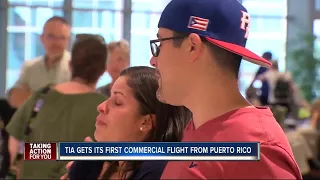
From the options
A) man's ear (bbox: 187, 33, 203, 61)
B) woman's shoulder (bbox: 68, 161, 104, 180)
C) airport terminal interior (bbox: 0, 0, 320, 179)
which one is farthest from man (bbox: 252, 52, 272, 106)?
woman's shoulder (bbox: 68, 161, 104, 180)

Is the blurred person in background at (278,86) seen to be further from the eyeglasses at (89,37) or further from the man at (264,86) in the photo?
the eyeglasses at (89,37)

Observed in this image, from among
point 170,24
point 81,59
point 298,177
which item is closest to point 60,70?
point 81,59

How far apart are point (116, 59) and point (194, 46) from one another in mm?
160

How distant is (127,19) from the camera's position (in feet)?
2.20

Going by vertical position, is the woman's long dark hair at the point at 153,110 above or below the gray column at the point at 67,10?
below

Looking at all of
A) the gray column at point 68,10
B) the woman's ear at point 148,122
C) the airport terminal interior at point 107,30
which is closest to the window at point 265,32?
the airport terminal interior at point 107,30

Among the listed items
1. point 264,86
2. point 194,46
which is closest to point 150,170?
point 194,46

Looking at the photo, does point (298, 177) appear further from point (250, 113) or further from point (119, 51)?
point (119, 51)

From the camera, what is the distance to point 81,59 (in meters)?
0.73

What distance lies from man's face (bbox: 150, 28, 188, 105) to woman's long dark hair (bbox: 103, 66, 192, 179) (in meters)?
0.03

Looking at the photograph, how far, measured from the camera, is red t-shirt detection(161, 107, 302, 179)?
539 mm

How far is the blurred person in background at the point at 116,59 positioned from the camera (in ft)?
2.15

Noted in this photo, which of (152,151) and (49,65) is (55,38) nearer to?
(49,65)

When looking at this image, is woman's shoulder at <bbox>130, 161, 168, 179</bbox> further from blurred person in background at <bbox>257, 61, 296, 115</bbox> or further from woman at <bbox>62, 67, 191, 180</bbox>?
blurred person in background at <bbox>257, 61, 296, 115</bbox>
